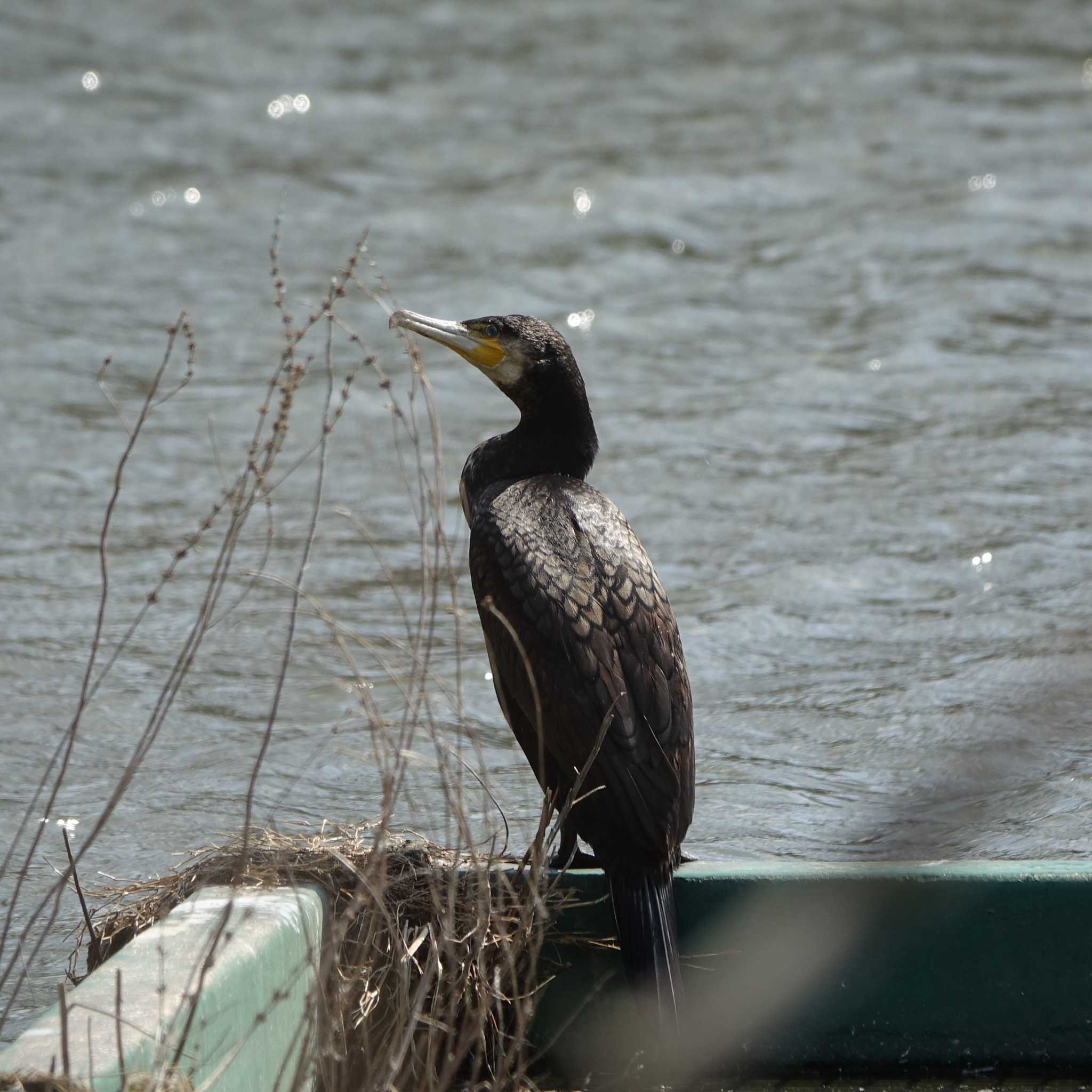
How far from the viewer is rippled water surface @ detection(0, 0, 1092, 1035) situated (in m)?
4.59

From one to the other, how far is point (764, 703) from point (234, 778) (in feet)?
5.05

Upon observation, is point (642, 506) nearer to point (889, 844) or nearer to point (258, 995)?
point (889, 844)

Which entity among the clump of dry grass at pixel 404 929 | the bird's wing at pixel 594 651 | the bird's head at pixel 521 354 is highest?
the bird's head at pixel 521 354

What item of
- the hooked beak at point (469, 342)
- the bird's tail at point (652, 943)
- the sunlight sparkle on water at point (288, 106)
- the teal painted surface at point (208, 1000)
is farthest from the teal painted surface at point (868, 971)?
the sunlight sparkle on water at point (288, 106)

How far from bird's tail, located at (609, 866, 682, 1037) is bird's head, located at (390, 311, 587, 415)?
46.2 inches

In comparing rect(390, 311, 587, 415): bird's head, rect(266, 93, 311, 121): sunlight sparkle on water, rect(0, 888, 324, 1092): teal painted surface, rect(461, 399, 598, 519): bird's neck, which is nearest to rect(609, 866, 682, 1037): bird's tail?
rect(0, 888, 324, 1092): teal painted surface

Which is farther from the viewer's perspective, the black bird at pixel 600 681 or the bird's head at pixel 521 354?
the bird's head at pixel 521 354

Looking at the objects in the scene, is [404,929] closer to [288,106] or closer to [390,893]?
[390,893]

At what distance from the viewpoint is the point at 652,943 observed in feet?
9.51

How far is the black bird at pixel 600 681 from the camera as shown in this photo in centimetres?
295

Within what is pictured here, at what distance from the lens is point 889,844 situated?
4105mm

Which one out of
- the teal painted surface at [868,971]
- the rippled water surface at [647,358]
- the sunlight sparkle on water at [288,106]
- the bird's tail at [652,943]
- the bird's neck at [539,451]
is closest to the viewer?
the bird's tail at [652,943]

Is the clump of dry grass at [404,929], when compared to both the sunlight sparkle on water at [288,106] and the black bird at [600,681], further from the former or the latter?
the sunlight sparkle on water at [288,106]

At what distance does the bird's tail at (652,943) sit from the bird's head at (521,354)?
46.2 inches
